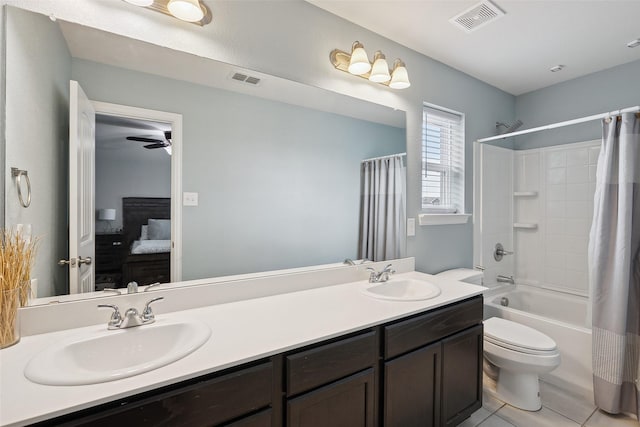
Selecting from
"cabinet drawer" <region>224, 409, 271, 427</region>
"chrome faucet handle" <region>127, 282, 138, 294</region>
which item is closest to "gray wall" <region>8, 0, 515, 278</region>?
"chrome faucet handle" <region>127, 282, 138, 294</region>

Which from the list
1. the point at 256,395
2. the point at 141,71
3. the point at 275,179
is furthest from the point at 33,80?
the point at 256,395

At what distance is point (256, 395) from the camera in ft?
3.22

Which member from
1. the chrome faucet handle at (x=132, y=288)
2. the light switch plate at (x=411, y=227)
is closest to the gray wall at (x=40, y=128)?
the chrome faucet handle at (x=132, y=288)

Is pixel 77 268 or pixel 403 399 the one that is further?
pixel 403 399

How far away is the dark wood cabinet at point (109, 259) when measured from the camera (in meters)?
1.22

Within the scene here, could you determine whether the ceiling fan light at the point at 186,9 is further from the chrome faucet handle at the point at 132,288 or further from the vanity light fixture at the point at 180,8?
the chrome faucet handle at the point at 132,288

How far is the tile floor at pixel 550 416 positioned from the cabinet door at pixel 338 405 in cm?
95

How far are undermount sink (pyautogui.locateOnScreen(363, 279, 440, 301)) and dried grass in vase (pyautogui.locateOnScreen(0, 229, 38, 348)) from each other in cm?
142

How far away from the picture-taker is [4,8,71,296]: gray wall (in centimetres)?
105

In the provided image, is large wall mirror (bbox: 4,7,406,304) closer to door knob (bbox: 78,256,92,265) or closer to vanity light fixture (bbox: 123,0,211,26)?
door knob (bbox: 78,256,92,265)

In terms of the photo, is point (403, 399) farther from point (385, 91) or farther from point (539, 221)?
point (539, 221)

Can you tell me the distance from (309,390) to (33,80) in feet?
4.91

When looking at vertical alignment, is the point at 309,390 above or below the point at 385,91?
below

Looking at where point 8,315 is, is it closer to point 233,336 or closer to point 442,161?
point 233,336
